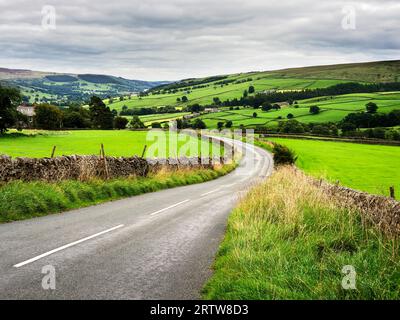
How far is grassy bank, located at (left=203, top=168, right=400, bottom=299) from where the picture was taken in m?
6.59

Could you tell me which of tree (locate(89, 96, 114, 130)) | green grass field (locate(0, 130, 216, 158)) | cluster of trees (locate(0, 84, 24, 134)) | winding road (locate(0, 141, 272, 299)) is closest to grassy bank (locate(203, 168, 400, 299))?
winding road (locate(0, 141, 272, 299))

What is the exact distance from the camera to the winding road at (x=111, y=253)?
7293 millimetres

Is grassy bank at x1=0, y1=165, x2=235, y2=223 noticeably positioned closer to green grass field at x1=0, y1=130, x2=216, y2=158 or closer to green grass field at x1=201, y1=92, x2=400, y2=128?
green grass field at x1=0, y1=130, x2=216, y2=158

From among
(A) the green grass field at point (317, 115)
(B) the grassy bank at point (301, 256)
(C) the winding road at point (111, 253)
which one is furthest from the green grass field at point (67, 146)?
(A) the green grass field at point (317, 115)

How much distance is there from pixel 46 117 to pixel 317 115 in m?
79.2

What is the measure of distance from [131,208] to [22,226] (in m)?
5.46

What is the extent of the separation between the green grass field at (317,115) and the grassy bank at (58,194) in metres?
101

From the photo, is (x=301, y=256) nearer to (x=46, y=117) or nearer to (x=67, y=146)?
(x=67, y=146)

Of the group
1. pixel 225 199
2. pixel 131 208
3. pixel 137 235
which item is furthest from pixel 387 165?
pixel 137 235

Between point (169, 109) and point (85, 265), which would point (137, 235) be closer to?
point (85, 265)

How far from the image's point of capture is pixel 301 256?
8281 mm

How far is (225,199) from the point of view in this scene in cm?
2252
